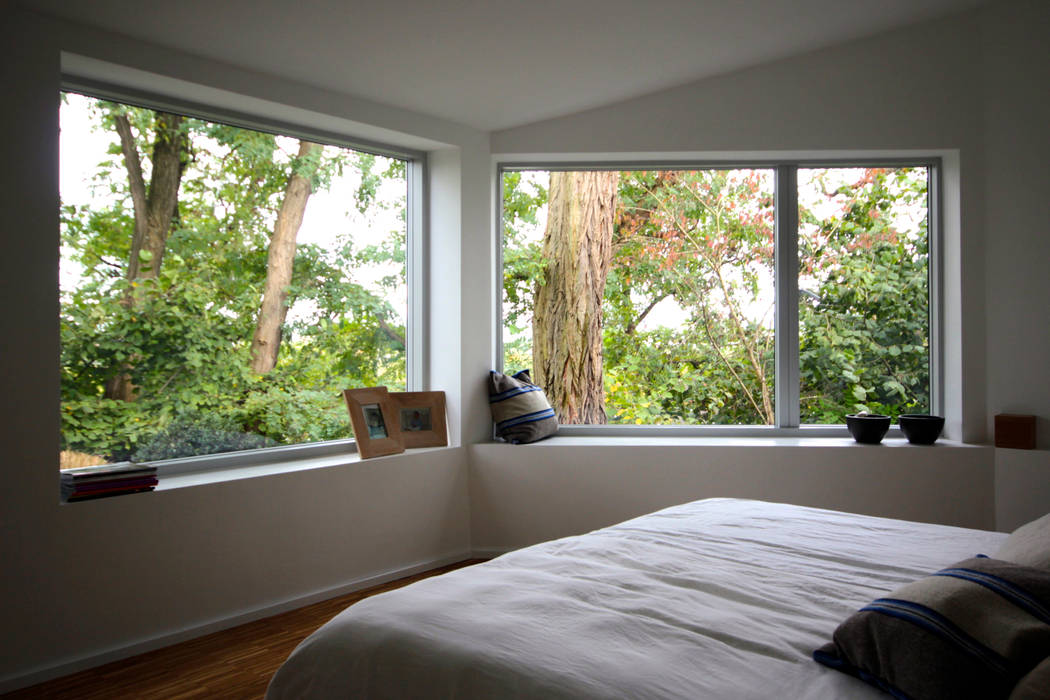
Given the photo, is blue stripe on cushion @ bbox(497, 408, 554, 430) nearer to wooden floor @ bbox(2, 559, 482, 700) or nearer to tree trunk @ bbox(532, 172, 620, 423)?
tree trunk @ bbox(532, 172, 620, 423)

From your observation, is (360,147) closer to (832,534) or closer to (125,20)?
(125,20)

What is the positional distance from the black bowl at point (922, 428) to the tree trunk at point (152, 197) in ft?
12.4

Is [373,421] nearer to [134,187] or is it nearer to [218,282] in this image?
[218,282]

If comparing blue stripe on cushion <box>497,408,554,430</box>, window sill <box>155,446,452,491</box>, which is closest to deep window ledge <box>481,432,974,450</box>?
blue stripe on cushion <box>497,408,554,430</box>

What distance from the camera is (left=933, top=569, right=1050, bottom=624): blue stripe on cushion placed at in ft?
4.54

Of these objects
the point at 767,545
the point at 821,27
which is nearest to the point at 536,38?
the point at 821,27

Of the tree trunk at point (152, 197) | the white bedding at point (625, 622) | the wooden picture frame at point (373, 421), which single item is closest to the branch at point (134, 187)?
the tree trunk at point (152, 197)

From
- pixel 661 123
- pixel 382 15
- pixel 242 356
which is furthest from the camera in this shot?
pixel 661 123

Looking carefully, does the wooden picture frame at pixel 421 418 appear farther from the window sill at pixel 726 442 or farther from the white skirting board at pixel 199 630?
the white skirting board at pixel 199 630

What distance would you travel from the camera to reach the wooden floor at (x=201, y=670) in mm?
2684

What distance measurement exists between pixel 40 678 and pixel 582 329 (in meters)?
3.09

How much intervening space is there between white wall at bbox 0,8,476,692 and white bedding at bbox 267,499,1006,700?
1531 mm

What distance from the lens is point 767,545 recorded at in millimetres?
2297

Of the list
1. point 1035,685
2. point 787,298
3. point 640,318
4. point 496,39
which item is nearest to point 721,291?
point 787,298
